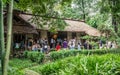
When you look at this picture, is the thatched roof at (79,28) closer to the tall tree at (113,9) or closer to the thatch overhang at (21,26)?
the thatch overhang at (21,26)

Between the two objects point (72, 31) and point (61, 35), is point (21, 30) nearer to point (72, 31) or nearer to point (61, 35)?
point (61, 35)

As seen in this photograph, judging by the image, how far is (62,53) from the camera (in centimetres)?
1995

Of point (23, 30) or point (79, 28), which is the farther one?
point (79, 28)

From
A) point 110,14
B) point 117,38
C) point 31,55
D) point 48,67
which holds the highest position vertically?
point 110,14

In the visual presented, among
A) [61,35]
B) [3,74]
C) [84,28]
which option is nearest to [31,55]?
[61,35]

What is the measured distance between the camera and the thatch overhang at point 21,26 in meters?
23.8

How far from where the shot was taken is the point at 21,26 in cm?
2477

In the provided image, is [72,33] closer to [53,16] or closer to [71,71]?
[53,16]

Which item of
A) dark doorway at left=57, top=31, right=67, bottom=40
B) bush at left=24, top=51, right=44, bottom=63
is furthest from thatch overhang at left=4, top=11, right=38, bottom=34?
dark doorway at left=57, top=31, right=67, bottom=40

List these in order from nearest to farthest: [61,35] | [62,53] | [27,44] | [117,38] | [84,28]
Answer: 1. [117,38]
2. [62,53]
3. [27,44]
4. [61,35]
5. [84,28]

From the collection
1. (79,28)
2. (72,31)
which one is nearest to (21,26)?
(72,31)

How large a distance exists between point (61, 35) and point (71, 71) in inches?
915

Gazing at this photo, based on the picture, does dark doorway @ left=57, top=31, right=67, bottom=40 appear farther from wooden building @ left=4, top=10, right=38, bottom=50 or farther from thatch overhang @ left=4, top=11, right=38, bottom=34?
thatch overhang @ left=4, top=11, right=38, bottom=34

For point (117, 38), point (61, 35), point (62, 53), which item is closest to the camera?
point (117, 38)
